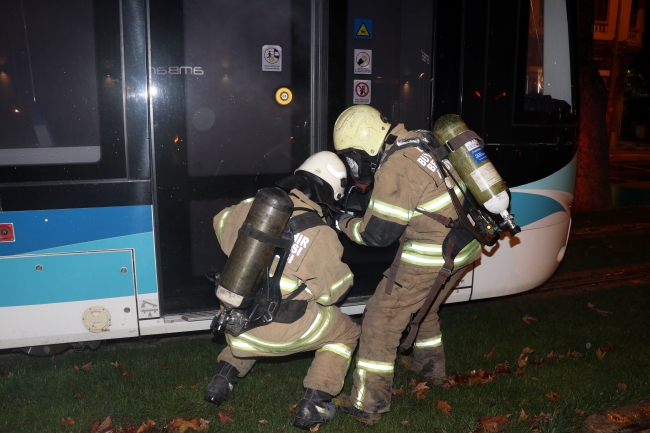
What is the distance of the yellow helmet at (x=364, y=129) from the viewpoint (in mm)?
3627

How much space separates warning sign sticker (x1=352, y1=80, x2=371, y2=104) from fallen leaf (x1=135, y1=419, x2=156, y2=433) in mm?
2705

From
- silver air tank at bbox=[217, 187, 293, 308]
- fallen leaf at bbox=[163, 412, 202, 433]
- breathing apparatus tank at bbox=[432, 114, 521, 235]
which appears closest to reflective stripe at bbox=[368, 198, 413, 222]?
breathing apparatus tank at bbox=[432, 114, 521, 235]

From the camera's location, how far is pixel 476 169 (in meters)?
3.40

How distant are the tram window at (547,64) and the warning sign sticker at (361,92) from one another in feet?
4.26

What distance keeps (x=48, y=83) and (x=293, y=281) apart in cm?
213

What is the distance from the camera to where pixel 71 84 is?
3805 millimetres

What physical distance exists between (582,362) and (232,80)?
3.52m

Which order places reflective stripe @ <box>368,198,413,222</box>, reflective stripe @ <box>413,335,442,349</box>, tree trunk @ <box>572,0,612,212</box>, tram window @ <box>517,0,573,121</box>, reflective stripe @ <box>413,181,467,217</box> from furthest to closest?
tree trunk @ <box>572,0,612,212</box> → tram window @ <box>517,0,573,121</box> → reflective stripe @ <box>413,335,442,349</box> → reflective stripe @ <box>413,181,467,217</box> → reflective stripe @ <box>368,198,413,222</box>

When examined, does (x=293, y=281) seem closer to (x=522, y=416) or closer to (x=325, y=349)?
(x=325, y=349)

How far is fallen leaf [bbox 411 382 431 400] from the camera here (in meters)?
4.04

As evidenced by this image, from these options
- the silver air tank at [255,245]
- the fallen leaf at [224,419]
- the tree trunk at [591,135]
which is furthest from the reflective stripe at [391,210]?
the tree trunk at [591,135]

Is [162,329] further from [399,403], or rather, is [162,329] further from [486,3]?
[486,3]

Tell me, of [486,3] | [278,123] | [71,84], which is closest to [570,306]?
[486,3]

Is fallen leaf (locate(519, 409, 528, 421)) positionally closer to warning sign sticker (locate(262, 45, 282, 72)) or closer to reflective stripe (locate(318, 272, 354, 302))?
reflective stripe (locate(318, 272, 354, 302))
